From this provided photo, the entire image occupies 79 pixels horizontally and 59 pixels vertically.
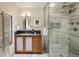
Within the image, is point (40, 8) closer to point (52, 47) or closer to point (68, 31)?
point (68, 31)

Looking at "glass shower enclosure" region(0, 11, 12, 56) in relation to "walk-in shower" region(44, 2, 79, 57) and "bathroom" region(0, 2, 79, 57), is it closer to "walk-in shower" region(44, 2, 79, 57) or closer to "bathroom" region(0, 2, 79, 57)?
"bathroom" region(0, 2, 79, 57)

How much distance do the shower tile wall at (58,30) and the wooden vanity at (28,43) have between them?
498 mm

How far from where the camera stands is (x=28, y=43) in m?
3.60

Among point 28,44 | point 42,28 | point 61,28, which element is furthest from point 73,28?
point 28,44

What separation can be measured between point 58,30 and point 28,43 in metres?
1.29

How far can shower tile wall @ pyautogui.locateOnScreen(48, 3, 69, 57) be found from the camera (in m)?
2.37

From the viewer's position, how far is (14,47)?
282cm

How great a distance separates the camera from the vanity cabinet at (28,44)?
10.1 feet

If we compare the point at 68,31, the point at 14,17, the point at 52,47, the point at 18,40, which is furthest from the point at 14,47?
the point at 68,31

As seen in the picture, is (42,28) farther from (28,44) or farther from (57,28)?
(28,44)

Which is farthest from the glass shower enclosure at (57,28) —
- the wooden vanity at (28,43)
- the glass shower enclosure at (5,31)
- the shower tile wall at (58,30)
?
the glass shower enclosure at (5,31)

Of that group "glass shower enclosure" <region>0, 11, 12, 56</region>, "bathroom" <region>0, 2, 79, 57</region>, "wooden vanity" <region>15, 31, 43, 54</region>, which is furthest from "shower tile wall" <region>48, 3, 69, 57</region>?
"glass shower enclosure" <region>0, 11, 12, 56</region>

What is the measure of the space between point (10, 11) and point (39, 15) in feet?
2.07

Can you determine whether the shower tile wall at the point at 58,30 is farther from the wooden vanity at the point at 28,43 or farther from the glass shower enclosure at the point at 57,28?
the wooden vanity at the point at 28,43
